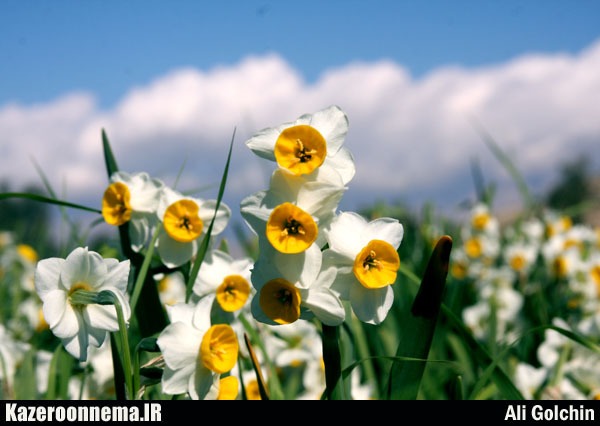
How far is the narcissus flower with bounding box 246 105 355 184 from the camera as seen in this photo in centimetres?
Result: 84

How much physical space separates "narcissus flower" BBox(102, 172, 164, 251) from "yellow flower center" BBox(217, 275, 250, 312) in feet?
0.66

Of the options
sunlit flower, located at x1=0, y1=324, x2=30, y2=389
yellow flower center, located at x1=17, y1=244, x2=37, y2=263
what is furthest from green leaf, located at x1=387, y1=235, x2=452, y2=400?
yellow flower center, located at x1=17, y1=244, x2=37, y2=263

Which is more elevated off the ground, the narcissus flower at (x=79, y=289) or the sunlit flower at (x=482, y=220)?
the sunlit flower at (x=482, y=220)

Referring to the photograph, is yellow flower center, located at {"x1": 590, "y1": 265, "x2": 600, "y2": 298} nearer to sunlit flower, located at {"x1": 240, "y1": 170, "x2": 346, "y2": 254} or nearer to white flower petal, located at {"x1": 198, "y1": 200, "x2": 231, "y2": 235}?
white flower petal, located at {"x1": 198, "y1": 200, "x2": 231, "y2": 235}

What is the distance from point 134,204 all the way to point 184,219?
11 cm

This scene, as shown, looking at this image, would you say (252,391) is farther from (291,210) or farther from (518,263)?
(518,263)

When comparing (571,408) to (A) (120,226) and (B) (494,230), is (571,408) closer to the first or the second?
(A) (120,226)

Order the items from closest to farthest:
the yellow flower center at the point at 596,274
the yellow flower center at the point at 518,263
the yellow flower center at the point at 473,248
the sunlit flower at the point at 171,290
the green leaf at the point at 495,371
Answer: the green leaf at the point at 495,371 → the yellow flower center at the point at 596,274 → the sunlit flower at the point at 171,290 → the yellow flower center at the point at 518,263 → the yellow flower center at the point at 473,248

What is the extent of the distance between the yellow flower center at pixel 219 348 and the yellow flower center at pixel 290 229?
0.91 feet

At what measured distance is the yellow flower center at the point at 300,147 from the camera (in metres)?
0.84

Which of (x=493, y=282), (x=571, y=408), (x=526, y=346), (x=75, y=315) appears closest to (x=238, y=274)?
(x=75, y=315)

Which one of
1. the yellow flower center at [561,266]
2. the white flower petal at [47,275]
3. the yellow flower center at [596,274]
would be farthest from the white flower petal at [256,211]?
the yellow flower center at [561,266]

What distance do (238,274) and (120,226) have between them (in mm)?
275

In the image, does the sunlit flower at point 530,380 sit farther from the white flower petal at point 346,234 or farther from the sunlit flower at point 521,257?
the sunlit flower at point 521,257
